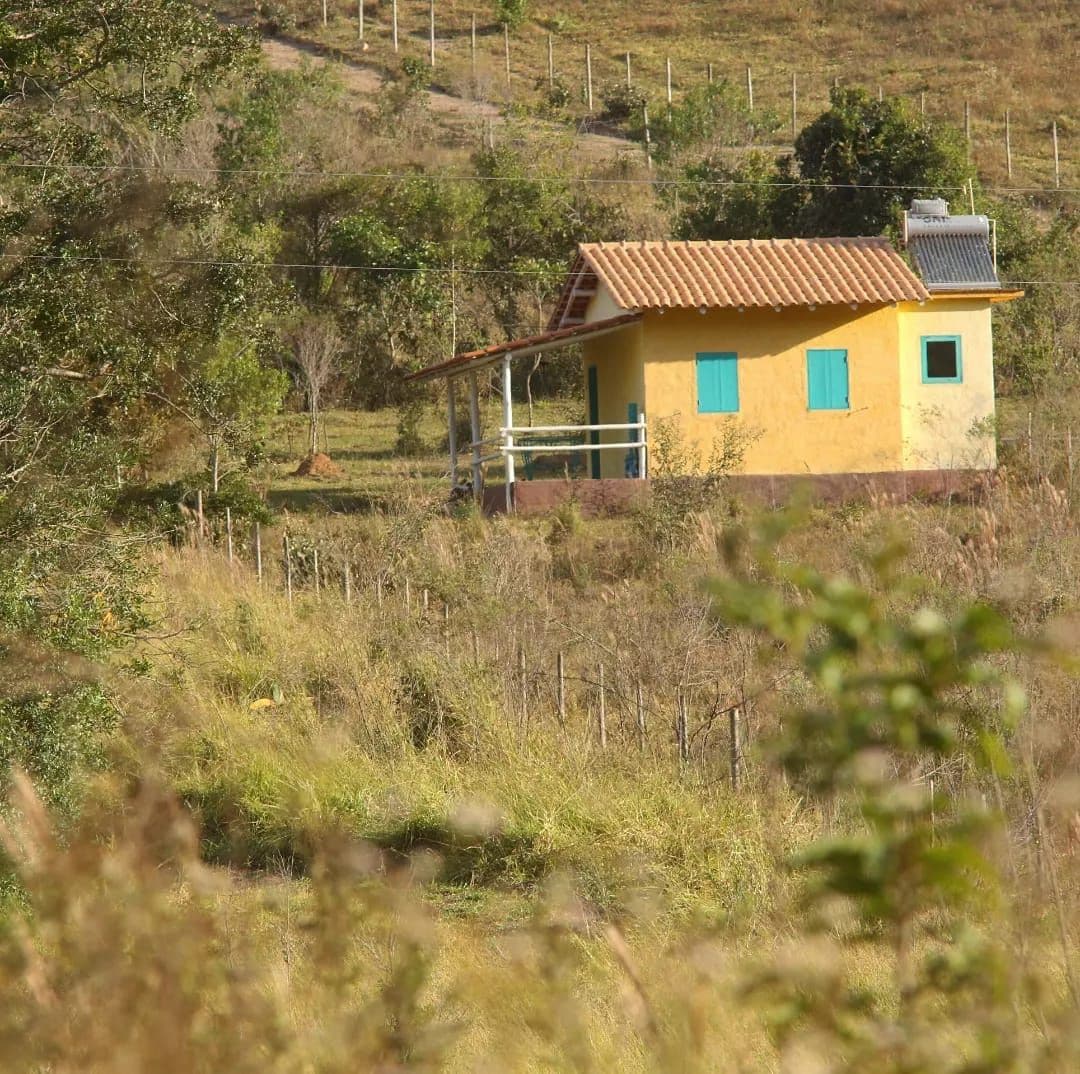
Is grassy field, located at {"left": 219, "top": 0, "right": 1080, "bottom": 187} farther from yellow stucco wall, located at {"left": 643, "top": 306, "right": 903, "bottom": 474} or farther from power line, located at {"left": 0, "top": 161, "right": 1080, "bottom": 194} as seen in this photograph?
yellow stucco wall, located at {"left": 643, "top": 306, "right": 903, "bottom": 474}

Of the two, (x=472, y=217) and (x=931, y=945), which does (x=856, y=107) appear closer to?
(x=472, y=217)

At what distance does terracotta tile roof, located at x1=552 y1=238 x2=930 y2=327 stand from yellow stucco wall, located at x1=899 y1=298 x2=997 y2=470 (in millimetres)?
911

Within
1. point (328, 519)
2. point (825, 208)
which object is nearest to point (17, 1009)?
point (328, 519)

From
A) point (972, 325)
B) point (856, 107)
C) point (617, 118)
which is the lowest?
point (972, 325)

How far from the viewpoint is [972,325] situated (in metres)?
24.9

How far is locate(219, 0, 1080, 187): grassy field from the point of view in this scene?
180 feet

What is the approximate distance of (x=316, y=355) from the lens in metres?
31.7

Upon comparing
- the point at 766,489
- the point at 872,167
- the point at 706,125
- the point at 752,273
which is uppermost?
the point at 706,125

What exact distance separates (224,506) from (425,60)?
4438 cm

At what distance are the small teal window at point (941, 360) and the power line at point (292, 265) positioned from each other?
2261mm

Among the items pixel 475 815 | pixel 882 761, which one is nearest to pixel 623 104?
pixel 475 815

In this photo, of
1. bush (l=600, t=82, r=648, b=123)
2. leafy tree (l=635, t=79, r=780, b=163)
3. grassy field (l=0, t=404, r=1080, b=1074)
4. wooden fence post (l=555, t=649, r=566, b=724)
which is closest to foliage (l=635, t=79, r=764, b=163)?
leafy tree (l=635, t=79, r=780, b=163)

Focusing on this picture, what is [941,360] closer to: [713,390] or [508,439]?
[713,390]

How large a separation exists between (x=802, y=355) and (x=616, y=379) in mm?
3187
